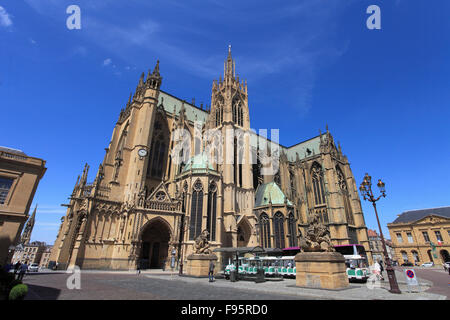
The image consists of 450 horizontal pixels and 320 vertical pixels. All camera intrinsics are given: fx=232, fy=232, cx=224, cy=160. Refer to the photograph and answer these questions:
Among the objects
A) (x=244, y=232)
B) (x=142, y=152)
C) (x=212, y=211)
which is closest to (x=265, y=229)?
(x=244, y=232)

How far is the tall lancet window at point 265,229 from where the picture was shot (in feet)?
116

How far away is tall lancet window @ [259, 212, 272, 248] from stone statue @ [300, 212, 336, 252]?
983 inches

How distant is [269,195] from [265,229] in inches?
217

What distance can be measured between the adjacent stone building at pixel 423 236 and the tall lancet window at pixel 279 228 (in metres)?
36.4

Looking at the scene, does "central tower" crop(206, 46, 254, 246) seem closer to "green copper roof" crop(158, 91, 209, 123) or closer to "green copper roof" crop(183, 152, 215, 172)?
"green copper roof" crop(183, 152, 215, 172)

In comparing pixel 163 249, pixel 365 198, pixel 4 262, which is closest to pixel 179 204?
pixel 163 249

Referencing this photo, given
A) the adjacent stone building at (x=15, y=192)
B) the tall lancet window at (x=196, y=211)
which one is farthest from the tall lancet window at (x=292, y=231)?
the adjacent stone building at (x=15, y=192)

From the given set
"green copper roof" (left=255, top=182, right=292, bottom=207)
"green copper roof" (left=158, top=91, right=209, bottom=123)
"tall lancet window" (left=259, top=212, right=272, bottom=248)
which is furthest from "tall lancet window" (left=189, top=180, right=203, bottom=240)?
"green copper roof" (left=158, top=91, right=209, bottom=123)

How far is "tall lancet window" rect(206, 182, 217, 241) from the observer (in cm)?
2969

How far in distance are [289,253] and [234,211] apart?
30.1 ft

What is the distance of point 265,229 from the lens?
36250mm

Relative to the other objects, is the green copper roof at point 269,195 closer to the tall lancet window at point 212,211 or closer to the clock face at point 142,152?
the tall lancet window at point 212,211

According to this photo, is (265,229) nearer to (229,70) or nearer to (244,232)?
(244,232)
